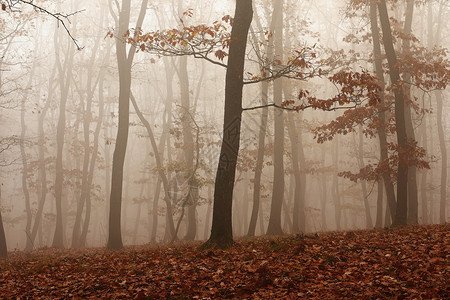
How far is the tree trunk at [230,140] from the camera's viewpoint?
30.2 feet

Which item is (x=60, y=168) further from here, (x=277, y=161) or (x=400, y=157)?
(x=400, y=157)

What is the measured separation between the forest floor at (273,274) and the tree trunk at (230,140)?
62cm

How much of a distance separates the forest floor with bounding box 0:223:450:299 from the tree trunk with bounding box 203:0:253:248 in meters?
0.62

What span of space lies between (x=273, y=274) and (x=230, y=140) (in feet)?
13.2

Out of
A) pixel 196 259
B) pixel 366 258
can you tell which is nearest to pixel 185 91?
pixel 196 259

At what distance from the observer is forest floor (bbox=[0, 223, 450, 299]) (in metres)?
5.35

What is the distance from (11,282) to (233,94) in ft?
21.9

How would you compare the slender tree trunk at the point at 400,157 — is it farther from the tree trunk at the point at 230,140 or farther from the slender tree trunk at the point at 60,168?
the slender tree trunk at the point at 60,168

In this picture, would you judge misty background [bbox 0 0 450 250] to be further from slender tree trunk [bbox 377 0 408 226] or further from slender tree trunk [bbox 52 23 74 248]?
slender tree trunk [bbox 377 0 408 226]

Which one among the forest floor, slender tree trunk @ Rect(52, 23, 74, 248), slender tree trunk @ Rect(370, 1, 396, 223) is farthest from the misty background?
the forest floor

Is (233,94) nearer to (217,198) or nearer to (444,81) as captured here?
(217,198)

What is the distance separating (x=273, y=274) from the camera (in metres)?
6.24

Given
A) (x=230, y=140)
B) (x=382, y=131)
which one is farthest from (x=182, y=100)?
(x=230, y=140)

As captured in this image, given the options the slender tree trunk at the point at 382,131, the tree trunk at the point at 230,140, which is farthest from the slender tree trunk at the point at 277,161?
the tree trunk at the point at 230,140
